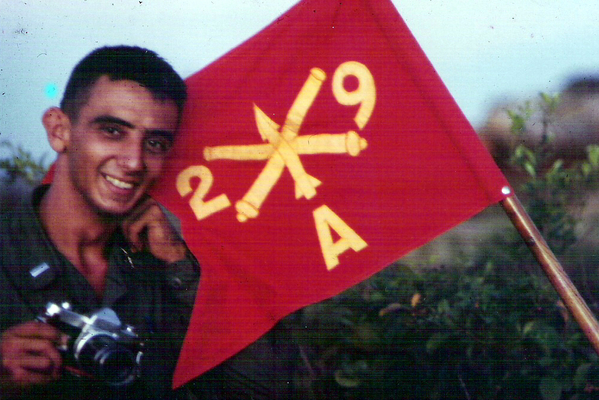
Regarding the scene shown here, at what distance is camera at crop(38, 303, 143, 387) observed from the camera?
1952 mm

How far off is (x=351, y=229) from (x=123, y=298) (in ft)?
2.42

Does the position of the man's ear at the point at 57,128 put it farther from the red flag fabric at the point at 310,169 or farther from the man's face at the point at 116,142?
the red flag fabric at the point at 310,169

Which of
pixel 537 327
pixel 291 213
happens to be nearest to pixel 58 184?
pixel 291 213

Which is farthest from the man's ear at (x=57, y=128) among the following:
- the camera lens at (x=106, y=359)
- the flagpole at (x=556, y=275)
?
the flagpole at (x=556, y=275)

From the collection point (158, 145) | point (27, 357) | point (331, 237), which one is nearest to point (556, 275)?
point (331, 237)

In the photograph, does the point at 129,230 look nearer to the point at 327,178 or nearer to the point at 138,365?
the point at 138,365

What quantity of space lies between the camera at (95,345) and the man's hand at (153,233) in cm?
25

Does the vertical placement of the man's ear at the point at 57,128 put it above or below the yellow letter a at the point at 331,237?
above

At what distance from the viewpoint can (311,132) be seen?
6.58 feet

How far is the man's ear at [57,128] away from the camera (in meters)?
2.04

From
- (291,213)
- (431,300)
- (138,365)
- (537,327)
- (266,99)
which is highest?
(266,99)

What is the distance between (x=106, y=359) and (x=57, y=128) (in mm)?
708

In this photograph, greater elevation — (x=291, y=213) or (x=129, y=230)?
(x=129, y=230)

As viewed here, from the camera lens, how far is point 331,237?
1979 mm
